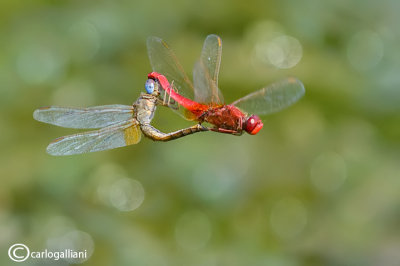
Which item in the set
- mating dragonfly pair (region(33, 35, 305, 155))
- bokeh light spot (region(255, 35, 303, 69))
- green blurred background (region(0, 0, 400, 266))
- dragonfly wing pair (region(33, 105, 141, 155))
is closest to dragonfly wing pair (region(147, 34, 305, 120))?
mating dragonfly pair (region(33, 35, 305, 155))

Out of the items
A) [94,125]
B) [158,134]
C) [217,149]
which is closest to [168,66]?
[158,134]

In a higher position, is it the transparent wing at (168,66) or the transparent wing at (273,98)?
the transparent wing at (168,66)

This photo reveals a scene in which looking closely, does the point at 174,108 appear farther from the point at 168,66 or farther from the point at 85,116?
the point at 85,116

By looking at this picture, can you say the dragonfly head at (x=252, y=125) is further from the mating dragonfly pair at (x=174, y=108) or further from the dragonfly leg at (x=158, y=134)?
the dragonfly leg at (x=158, y=134)

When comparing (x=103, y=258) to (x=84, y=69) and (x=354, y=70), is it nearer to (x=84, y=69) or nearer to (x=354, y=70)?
(x=84, y=69)

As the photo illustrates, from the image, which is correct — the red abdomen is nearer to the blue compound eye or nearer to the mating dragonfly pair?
the mating dragonfly pair

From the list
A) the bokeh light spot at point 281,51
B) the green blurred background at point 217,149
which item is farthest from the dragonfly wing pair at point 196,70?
the bokeh light spot at point 281,51

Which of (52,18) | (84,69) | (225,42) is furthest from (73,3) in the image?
(225,42)
